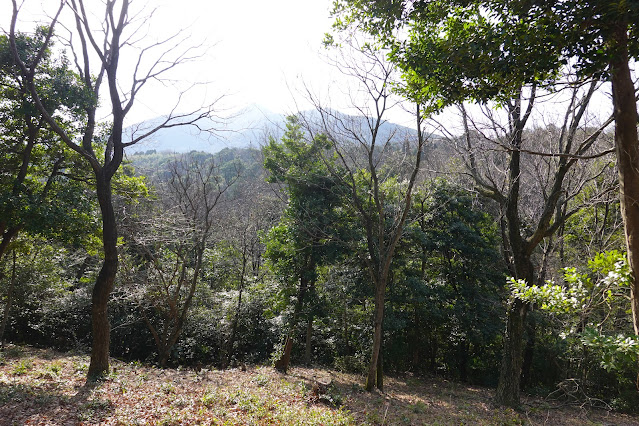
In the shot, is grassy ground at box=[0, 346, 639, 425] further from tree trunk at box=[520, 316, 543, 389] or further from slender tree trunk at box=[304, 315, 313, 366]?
tree trunk at box=[520, 316, 543, 389]

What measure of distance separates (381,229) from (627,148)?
663cm

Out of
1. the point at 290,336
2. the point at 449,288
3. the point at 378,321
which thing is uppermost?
the point at 449,288

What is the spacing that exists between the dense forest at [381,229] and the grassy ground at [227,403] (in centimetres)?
88

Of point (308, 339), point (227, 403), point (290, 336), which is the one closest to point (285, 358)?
point (290, 336)

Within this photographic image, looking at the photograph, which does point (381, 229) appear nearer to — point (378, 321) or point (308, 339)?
point (378, 321)

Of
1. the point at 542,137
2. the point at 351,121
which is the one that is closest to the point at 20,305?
the point at 351,121

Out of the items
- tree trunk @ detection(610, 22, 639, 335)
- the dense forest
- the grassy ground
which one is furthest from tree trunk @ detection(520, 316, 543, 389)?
tree trunk @ detection(610, 22, 639, 335)

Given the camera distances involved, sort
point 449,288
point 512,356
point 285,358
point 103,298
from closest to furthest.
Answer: point 103,298, point 512,356, point 285,358, point 449,288

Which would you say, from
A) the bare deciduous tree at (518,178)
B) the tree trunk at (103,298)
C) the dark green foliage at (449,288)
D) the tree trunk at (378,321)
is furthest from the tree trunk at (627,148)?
the dark green foliage at (449,288)

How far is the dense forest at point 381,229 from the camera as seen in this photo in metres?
3.60

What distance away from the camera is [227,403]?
6.71 metres

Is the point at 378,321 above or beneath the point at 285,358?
above

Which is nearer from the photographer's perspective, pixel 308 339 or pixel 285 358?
pixel 285 358

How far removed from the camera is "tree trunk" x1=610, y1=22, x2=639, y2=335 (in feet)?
9.73
